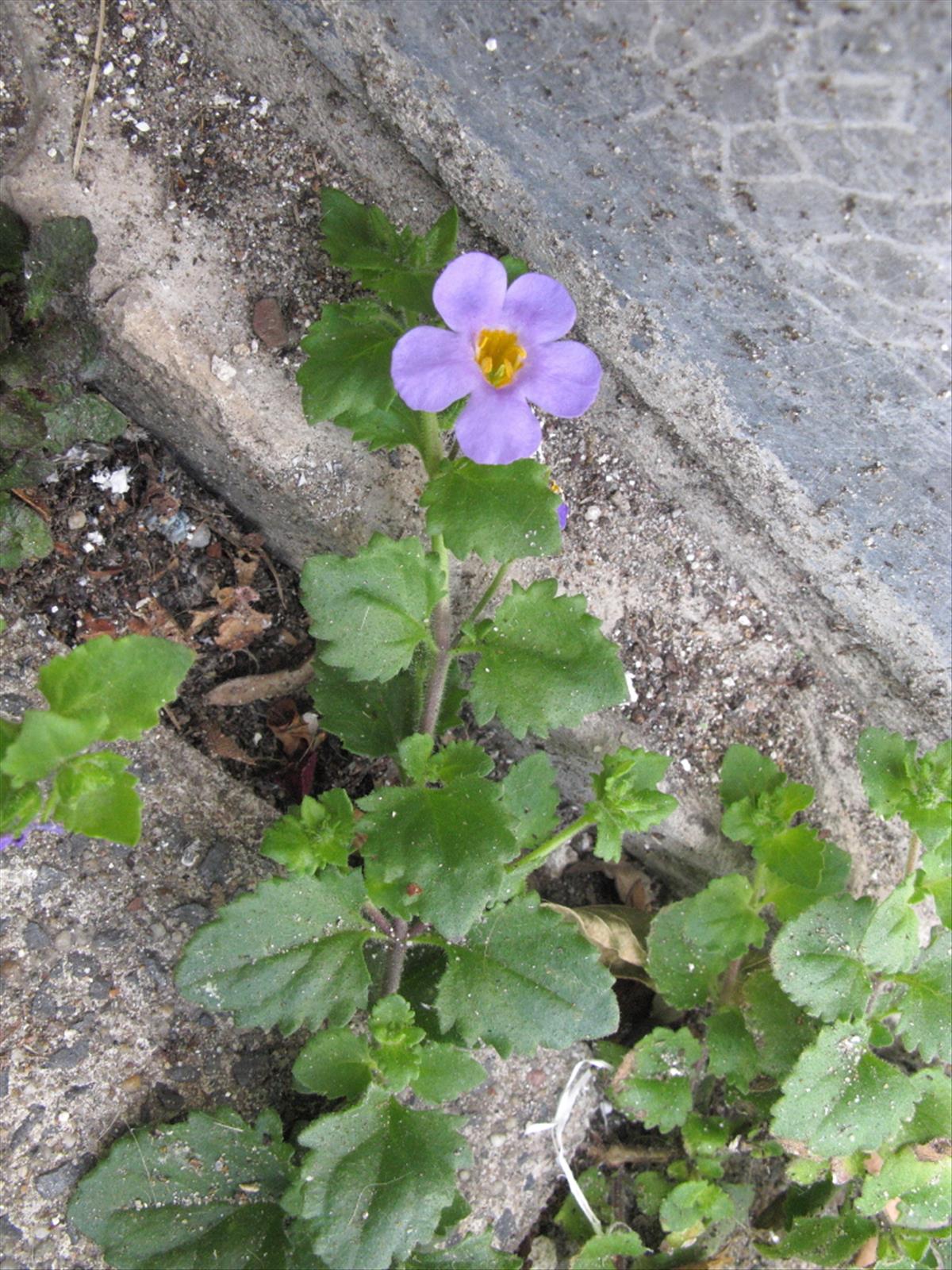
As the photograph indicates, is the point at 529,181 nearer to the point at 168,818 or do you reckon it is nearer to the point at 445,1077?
the point at 168,818

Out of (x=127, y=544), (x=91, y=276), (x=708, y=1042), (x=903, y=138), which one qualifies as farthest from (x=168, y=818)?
(x=903, y=138)

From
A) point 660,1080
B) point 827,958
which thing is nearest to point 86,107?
point 827,958

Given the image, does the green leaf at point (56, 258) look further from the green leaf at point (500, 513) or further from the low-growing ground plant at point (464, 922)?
the green leaf at point (500, 513)

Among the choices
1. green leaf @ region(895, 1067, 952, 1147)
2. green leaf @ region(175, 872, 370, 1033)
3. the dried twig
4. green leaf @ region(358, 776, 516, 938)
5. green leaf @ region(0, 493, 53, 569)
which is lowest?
green leaf @ region(895, 1067, 952, 1147)

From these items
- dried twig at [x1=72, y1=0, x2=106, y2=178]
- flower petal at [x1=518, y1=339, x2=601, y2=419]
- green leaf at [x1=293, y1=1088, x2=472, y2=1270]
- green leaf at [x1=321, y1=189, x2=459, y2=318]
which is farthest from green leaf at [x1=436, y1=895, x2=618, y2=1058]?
dried twig at [x1=72, y1=0, x2=106, y2=178]

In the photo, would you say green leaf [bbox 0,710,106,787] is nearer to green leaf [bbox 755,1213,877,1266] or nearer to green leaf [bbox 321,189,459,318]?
green leaf [bbox 321,189,459,318]

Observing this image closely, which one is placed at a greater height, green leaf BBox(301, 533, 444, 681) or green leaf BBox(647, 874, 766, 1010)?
green leaf BBox(301, 533, 444, 681)

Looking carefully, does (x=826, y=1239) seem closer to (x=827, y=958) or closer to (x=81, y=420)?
(x=827, y=958)
